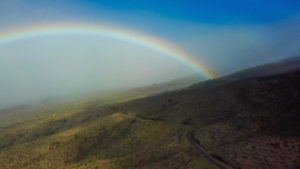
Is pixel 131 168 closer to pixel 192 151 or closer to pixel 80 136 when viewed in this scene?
pixel 192 151

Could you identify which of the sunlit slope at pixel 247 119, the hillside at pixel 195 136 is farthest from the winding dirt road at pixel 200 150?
the sunlit slope at pixel 247 119

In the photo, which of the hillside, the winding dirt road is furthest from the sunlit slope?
the winding dirt road

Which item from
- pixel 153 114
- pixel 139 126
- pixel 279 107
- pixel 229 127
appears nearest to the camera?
Answer: pixel 229 127

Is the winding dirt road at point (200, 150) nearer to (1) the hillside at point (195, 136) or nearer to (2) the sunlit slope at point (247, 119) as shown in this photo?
(1) the hillside at point (195, 136)

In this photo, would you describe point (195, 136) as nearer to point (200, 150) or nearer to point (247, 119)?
point (200, 150)

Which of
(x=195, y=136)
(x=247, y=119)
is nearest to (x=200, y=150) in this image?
(x=195, y=136)

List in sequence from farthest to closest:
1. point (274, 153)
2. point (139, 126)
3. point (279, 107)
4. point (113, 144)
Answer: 1. point (139, 126)
2. point (113, 144)
3. point (279, 107)
4. point (274, 153)

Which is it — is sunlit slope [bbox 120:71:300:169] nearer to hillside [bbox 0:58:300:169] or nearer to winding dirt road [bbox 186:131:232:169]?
hillside [bbox 0:58:300:169]

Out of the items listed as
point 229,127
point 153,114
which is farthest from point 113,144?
point 229,127

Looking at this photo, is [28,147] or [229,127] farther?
[28,147]

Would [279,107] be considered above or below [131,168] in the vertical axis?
above
